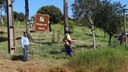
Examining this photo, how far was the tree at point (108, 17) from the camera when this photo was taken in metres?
32.6

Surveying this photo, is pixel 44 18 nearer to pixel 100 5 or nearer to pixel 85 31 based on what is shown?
pixel 100 5

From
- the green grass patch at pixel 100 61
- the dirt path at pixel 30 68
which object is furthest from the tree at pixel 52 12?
the green grass patch at pixel 100 61

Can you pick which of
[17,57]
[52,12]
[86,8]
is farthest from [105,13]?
[52,12]

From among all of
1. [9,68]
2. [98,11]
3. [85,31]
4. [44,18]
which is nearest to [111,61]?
[9,68]

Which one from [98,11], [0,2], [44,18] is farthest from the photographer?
[0,2]

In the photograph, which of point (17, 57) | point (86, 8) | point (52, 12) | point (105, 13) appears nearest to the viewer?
point (17, 57)

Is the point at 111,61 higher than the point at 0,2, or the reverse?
the point at 0,2

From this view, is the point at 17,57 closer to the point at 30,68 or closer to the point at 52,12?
the point at 30,68

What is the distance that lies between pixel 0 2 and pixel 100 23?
558 inches

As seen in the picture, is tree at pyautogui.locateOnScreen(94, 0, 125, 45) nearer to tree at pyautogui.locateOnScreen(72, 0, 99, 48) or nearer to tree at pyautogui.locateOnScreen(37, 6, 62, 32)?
tree at pyautogui.locateOnScreen(72, 0, 99, 48)

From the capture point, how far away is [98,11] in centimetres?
3253

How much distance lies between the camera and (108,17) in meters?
32.6

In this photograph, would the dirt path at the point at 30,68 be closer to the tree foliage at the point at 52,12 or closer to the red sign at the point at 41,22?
the red sign at the point at 41,22

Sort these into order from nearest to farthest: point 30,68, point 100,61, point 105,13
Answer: point 100,61 < point 30,68 < point 105,13
